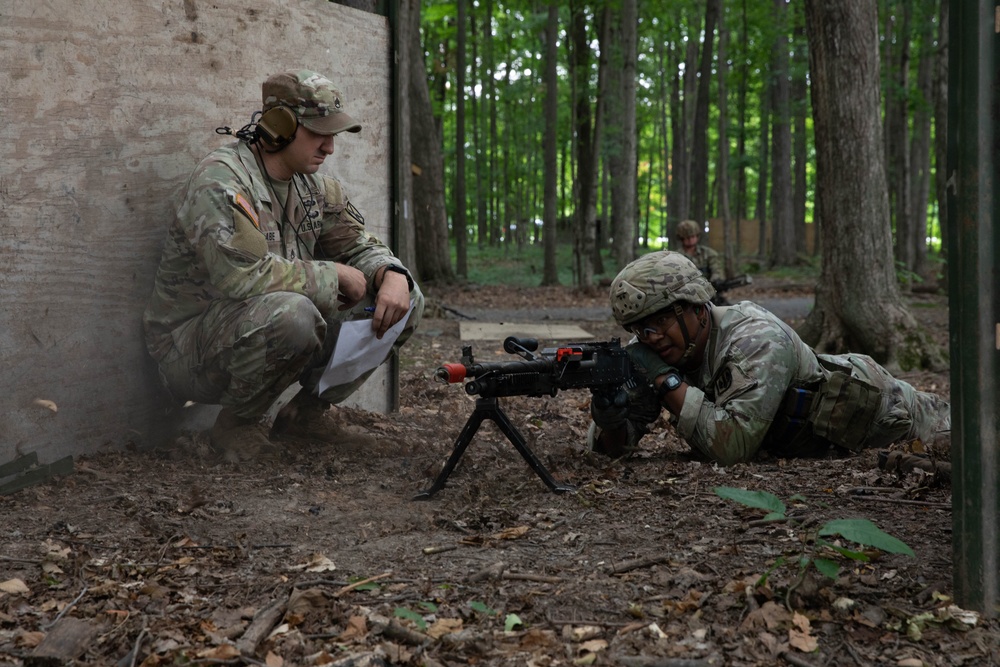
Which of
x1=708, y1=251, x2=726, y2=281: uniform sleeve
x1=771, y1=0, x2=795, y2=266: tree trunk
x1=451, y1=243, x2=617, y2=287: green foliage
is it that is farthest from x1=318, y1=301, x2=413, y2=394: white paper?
x1=771, y1=0, x2=795, y2=266: tree trunk

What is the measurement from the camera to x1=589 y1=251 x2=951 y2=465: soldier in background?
411 centimetres

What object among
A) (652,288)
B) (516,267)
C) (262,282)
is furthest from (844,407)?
(516,267)

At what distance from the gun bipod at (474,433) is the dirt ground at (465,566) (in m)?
0.05

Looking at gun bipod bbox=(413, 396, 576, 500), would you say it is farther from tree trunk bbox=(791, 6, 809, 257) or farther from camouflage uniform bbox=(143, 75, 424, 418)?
tree trunk bbox=(791, 6, 809, 257)

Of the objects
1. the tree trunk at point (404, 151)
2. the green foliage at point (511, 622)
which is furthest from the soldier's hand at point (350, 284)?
the green foliage at point (511, 622)

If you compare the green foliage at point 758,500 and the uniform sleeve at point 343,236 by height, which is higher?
the uniform sleeve at point 343,236

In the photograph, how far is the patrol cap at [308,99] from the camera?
4.08 m

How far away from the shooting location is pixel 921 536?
304 centimetres

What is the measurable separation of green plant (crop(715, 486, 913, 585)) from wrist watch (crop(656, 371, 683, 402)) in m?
1.26

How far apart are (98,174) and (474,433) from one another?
6.47 feet

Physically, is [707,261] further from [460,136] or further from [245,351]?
[245,351]

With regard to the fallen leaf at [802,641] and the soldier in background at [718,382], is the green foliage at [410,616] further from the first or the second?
the soldier in background at [718,382]

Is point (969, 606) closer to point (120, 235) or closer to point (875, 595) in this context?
point (875, 595)

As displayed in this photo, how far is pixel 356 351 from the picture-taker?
14.0 feet
